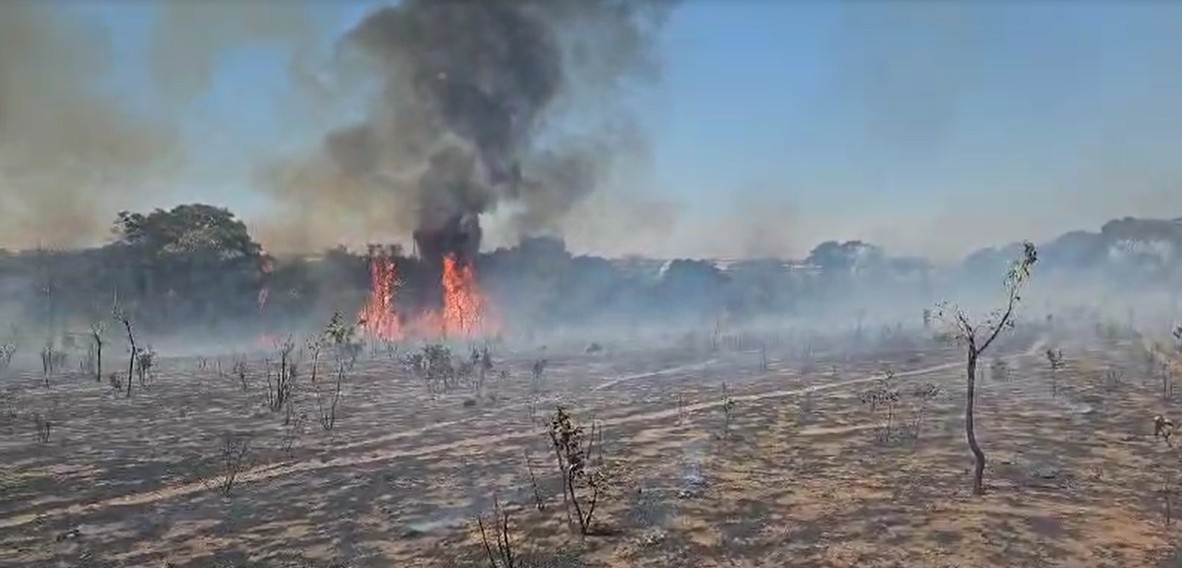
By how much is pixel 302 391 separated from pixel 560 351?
3248cm

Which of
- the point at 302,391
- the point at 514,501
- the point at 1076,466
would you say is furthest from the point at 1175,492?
the point at 302,391

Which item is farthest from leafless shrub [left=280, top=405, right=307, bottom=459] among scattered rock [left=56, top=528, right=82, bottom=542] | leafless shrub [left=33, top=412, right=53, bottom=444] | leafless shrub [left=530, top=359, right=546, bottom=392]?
leafless shrub [left=530, top=359, right=546, bottom=392]

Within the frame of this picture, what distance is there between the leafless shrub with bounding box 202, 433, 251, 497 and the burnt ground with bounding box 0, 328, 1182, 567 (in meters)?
0.19

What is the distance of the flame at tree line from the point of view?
259ft

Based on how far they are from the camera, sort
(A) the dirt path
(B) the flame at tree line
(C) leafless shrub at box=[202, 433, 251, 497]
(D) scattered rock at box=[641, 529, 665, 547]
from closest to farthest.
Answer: (D) scattered rock at box=[641, 529, 665, 547], (A) the dirt path, (C) leafless shrub at box=[202, 433, 251, 497], (B) the flame at tree line

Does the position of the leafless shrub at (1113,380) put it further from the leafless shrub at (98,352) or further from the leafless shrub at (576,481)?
the leafless shrub at (98,352)

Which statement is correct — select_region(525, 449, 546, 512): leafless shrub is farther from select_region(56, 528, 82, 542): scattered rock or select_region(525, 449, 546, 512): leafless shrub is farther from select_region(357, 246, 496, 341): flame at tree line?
select_region(357, 246, 496, 341): flame at tree line

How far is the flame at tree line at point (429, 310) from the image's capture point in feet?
259

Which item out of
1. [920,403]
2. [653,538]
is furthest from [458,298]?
[653,538]

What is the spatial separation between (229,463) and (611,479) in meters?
12.0

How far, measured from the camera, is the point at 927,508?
1877 cm

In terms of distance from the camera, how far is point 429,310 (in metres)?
80.2

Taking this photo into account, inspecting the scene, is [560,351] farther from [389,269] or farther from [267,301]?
[267,301]

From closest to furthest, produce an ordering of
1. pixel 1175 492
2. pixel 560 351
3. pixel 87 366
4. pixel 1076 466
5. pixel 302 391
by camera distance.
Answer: pixel 1175 492 → pixel 1076 466 → pixel 302 391 → pixel 87 366 → pixel 560 351
